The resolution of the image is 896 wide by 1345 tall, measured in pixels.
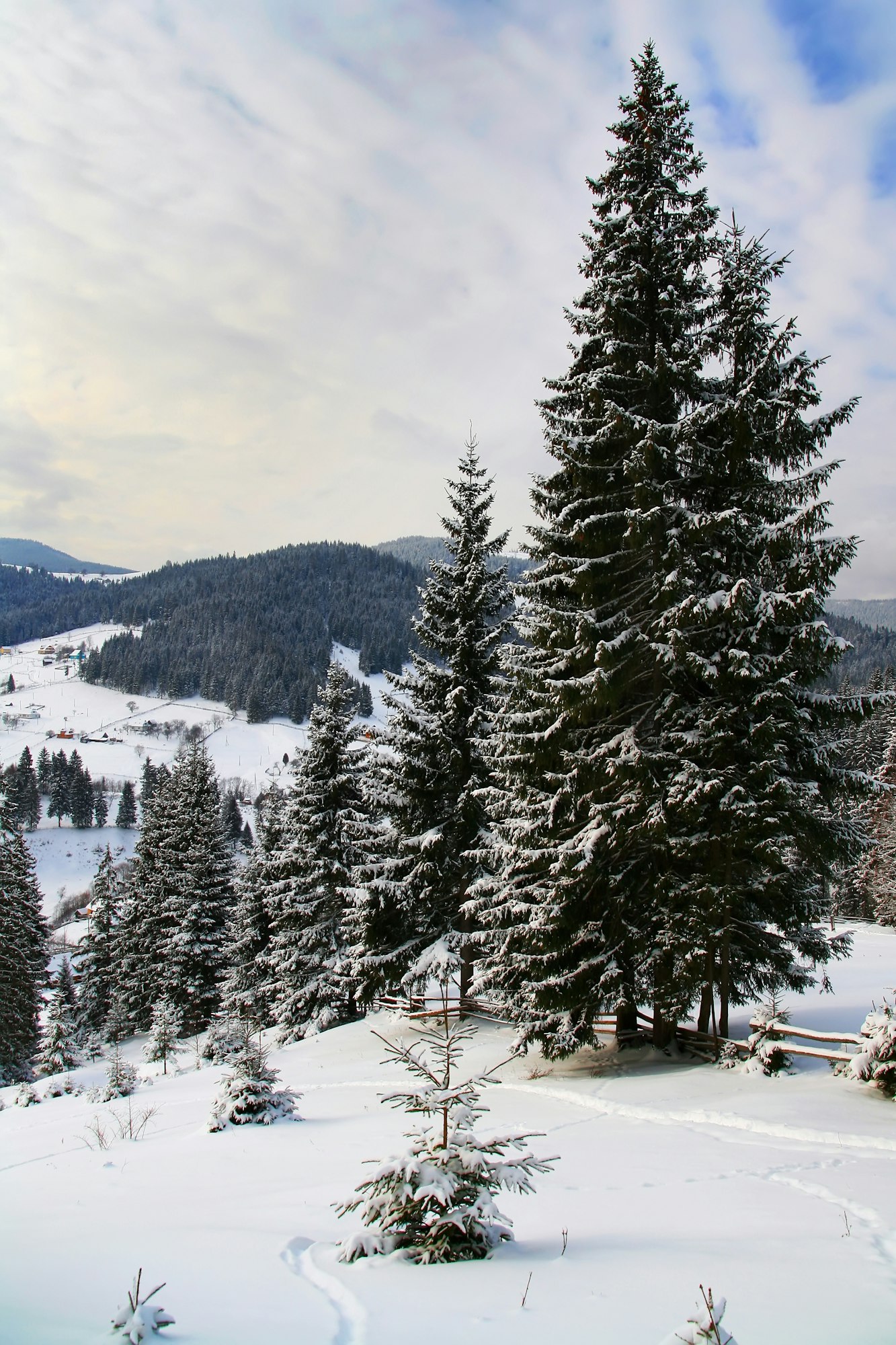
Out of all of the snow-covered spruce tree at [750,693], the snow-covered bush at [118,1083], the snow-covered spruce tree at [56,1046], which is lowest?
the snow-covered spruce tree at [56,1046]

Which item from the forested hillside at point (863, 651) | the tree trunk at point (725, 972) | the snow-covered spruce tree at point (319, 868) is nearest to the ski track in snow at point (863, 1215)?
the tree trunk at point (725, 972)

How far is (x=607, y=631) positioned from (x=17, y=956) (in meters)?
36.6

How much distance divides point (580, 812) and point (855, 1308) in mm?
9403

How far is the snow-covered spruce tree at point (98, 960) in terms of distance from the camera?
4353cm

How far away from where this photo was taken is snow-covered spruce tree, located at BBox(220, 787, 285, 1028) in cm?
2922

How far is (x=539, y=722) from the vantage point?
13.8 metres

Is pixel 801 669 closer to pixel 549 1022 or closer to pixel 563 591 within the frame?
pixel 563 591

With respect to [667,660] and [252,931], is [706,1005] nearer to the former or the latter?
[667,660]

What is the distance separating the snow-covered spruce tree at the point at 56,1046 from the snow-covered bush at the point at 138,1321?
130 feet

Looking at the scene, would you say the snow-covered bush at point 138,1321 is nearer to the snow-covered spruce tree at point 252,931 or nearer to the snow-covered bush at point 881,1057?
the snow-covered bush at point 881,1057

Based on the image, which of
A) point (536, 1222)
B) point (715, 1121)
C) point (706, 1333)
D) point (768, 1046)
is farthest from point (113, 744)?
point (706, 1333)

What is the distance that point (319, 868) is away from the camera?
23.9 meters

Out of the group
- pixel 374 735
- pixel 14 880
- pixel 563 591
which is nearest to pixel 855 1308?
pixel 563 591

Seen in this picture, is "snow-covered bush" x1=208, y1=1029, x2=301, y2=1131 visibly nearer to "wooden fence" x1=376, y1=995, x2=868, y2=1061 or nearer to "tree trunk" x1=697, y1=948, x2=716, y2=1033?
"wooden fence" x1=376, y1=995, x2=868, y2=1061
